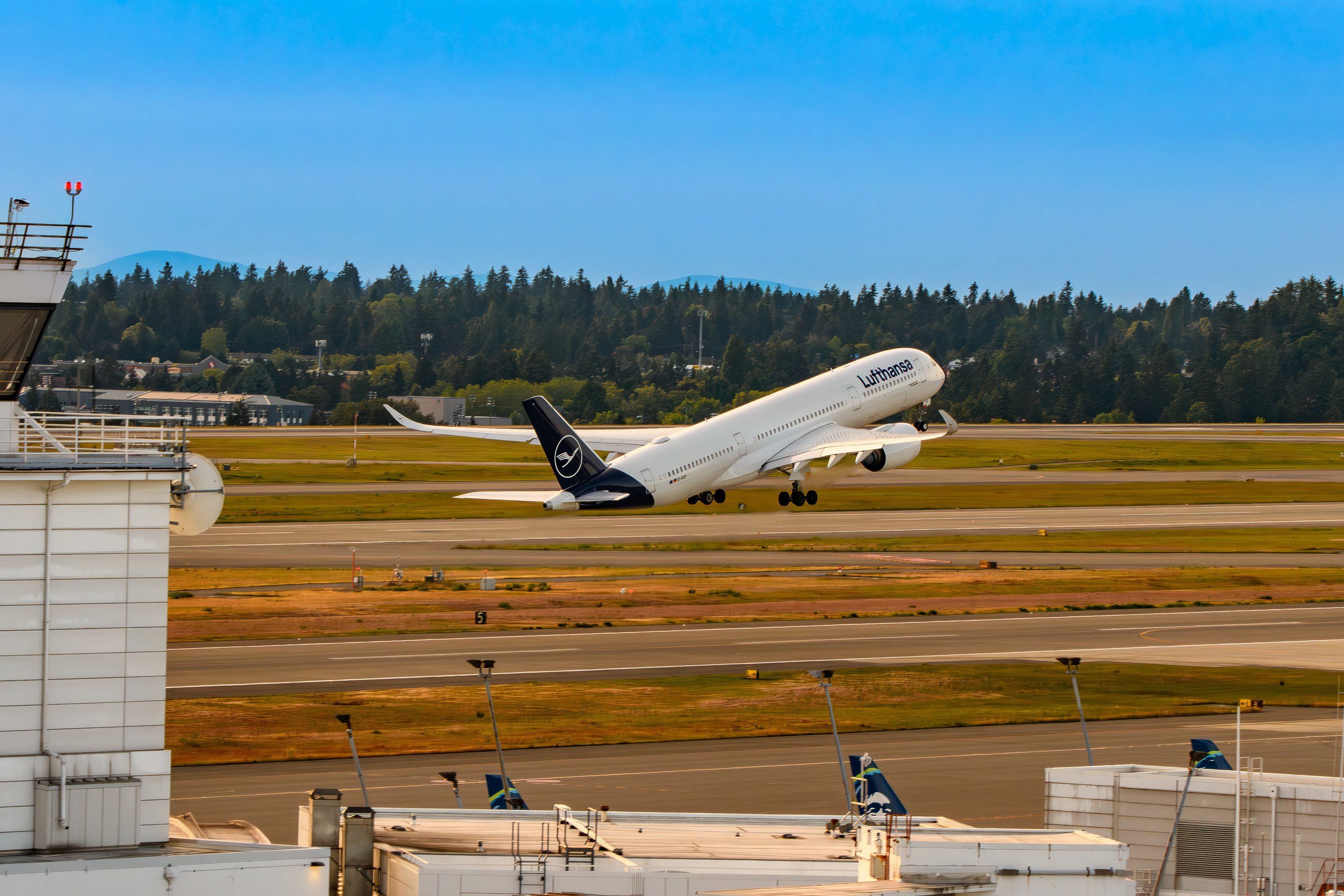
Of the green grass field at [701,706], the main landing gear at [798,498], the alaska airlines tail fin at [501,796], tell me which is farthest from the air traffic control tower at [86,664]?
the main landing gear at [798,498]

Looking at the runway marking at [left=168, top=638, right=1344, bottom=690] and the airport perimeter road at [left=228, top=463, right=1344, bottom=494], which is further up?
the airport perimeter road at [left=228, top=463, right=1344, bottom=494]

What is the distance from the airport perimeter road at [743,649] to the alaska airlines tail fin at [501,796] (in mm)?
31557

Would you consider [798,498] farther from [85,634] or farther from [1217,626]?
[85,634]

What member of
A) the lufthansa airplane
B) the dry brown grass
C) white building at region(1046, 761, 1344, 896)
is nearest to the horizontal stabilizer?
the lufthansa airplane

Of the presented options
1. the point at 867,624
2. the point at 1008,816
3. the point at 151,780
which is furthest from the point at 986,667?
the point at 151,780

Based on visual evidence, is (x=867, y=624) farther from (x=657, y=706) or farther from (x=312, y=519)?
(x=312, y=519)

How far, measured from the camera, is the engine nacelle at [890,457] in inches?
4370

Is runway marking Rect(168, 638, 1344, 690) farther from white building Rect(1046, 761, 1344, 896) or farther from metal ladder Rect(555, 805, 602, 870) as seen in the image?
white building Rect(1046, 761, 1344, 896)

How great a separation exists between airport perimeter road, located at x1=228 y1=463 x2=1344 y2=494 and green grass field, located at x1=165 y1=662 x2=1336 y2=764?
3160 inches

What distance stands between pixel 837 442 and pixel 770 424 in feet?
18.8

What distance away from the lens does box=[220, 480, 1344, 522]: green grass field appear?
150125 mm

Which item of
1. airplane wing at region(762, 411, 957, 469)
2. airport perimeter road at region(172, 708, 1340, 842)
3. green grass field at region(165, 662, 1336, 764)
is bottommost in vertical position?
airport perimeter road at region(172, 708, 1340, 842)

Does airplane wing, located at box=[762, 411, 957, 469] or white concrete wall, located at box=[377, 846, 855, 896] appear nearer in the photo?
white concrete wall, located at box=[377, 846, 855, 896]

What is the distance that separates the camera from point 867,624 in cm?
9262
